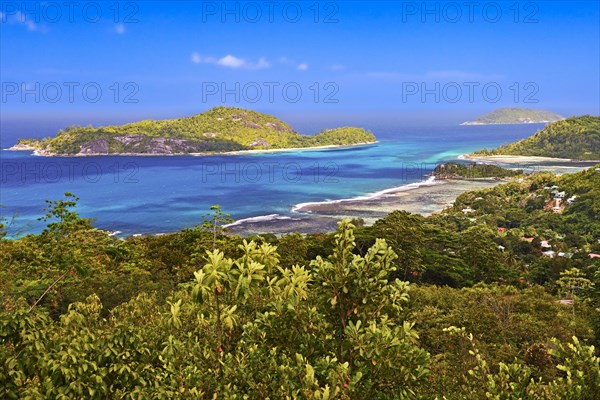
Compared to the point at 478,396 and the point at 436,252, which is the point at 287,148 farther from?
the point at 478,396

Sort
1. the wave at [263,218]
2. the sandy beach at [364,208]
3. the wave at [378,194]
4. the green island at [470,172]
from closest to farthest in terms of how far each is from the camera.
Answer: the sandy beach at [364,208], the wave at [263,218], the wave at [378,194], the green island at [470,172]

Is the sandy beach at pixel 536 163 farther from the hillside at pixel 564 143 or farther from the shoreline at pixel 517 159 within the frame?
the hillside at pixel 564 143

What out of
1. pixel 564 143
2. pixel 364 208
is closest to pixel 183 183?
Answer: pixel 364 208

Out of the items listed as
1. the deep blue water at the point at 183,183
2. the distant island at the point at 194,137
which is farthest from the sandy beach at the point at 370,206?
the distant island at the point at 194,137

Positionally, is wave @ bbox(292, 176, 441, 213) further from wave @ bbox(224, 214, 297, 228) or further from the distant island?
the distant island

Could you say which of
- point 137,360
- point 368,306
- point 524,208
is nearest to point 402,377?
point 368,306

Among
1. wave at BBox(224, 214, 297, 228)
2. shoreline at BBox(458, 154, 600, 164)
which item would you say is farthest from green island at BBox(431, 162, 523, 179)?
wave at BBox(224, 214, 297, 228)
